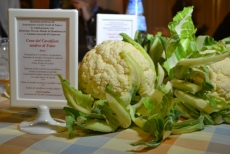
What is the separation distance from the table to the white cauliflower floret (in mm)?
89

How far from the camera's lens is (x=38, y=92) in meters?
0.62

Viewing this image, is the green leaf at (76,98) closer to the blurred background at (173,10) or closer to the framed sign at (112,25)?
the framed sign at (112,25)

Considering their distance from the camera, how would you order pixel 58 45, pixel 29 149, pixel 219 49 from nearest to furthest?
1. pixel 29 149
2. pixel 58 45
3. pixel 219 49

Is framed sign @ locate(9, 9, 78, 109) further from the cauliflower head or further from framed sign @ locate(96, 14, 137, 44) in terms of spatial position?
framed sign @ locate(96, 14, 137, 44)

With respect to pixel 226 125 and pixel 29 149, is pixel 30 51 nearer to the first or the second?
pixel 29 149

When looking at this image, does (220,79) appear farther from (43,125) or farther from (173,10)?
(173,10)

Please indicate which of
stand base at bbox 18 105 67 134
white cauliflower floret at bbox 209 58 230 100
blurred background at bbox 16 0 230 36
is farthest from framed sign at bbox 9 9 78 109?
blurred background at bbox 16 0 230 36

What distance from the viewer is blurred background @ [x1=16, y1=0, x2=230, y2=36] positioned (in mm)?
2395

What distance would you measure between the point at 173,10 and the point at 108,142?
2076mm

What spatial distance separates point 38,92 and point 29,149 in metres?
0.15

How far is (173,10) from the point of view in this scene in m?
2.45

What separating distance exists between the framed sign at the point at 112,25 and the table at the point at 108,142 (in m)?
0.45

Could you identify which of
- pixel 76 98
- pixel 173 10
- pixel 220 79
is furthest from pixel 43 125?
pixel 173 10

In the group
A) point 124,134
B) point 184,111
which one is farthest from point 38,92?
point 184,111
